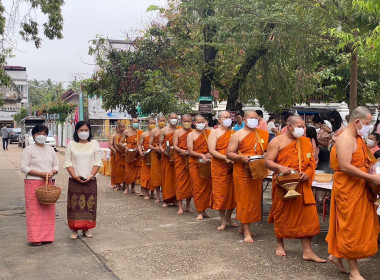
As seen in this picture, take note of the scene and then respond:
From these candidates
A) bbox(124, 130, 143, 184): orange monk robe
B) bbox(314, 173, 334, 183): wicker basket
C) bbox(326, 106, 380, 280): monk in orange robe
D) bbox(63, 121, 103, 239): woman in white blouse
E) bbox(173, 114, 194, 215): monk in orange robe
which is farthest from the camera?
bbox(124, 130, 143, 184): orange monk robe

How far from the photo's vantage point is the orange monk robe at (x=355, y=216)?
464 centimetres

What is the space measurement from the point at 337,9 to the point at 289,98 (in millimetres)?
5138

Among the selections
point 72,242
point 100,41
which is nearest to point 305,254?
point 72,242

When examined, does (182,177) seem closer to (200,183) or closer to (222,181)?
(200,183)

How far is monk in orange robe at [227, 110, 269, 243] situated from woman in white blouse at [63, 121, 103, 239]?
1905mm

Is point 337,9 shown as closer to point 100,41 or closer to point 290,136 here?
point 290,136

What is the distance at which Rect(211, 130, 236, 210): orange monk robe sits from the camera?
7.26 meters

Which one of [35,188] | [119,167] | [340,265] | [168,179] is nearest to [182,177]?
[168,179]

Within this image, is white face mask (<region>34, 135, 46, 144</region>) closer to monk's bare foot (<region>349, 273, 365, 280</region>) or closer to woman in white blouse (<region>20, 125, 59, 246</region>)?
woman in white blouse (<region>20, 125, 59, 246</region>)

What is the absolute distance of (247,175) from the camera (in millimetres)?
6582

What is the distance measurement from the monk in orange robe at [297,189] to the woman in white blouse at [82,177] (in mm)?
2546

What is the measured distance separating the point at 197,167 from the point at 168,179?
4.78 ft

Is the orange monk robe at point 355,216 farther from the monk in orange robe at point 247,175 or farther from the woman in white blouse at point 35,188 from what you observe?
the woman in white blouse at point 35,188

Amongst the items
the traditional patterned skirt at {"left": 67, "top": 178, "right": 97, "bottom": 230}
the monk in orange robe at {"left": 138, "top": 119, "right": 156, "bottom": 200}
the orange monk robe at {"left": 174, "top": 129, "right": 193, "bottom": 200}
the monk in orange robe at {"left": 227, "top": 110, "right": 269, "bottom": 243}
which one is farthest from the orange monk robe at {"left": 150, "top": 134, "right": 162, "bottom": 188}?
the monk in orange robe at {"left": 227, "top": 110, "right": 269, "bottom": 243}
